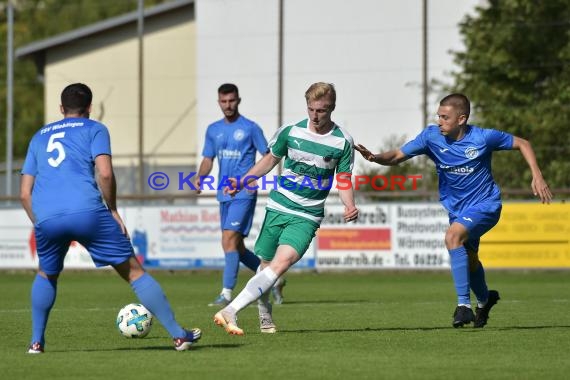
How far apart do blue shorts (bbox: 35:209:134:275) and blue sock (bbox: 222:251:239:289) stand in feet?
18.3

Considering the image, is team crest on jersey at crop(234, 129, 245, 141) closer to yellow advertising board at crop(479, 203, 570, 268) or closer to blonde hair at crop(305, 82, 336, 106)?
blonde hair at crop(305, 82, 336, 106)

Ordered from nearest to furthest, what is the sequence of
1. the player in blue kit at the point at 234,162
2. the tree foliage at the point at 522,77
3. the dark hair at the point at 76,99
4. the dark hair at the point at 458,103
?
the dark hair at the point at 76,99 < the dark hair at the point at 458,103 < the player in blue kit at the point at 234,162 < the tree foliage at the point at 522,77

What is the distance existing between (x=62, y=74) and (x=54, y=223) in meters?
33.4

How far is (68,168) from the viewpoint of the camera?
8523 millimetres

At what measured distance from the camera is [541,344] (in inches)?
376

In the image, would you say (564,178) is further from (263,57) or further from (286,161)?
(286,161)

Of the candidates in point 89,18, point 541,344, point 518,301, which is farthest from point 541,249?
point 89,18

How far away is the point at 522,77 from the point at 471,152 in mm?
17719

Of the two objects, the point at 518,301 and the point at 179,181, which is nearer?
the point at 518,301

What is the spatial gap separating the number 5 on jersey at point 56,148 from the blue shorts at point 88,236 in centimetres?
38

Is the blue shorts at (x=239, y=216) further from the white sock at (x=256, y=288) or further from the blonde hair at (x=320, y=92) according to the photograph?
the blonde hair at (x=320, y=92)

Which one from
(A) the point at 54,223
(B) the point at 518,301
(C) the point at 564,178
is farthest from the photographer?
(C) the point at 564,178

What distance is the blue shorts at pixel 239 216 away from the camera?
14.6 meters

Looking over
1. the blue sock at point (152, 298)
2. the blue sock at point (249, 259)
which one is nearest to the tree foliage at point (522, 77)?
the blue sock at point (249, 259)
